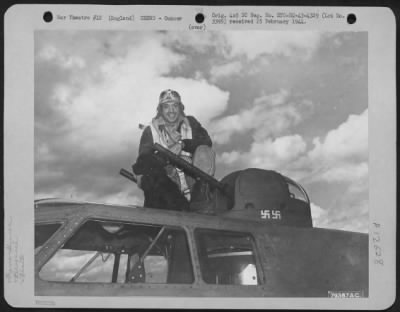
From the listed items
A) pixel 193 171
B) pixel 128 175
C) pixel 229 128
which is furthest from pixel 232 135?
pixel 128 175

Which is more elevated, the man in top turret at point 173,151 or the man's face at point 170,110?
the man's face at point 170,110

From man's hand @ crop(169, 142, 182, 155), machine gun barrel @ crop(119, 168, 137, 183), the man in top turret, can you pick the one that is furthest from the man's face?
machine gun barrel @ crop(119, 168, 137, 183)

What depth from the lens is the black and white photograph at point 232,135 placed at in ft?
8.99

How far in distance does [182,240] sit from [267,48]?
104 cm

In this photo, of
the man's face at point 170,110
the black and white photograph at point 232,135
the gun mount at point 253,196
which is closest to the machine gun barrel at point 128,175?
the black and white photograph at point 232,135

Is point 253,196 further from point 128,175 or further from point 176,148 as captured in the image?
point 128,175

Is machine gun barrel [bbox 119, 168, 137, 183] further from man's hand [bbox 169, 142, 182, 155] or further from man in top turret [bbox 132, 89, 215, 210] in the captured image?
man's hand [bbox 169, 142, 182, 155]

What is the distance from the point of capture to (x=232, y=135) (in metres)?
2.80

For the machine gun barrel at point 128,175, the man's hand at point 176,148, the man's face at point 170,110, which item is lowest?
the machine gun barrel at point 128,175

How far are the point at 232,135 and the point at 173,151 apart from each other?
31 cm

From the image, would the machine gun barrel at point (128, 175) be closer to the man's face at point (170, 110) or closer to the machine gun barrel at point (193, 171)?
the machine gun barrel at point (193, 171)

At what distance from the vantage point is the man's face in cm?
279

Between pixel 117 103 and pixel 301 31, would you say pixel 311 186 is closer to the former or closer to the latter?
pixel 301 31

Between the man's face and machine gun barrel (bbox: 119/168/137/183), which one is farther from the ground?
the man's face
